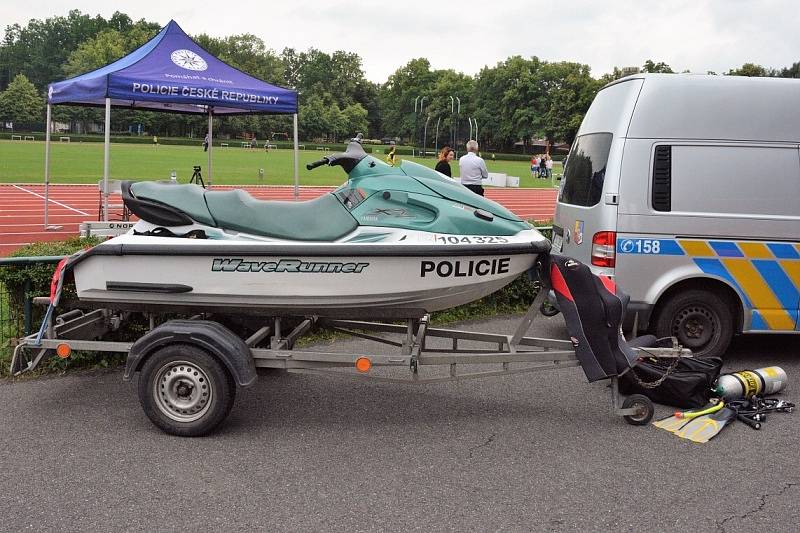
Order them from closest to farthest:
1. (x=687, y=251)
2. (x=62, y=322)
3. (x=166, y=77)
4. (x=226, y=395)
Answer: (x=226, y=395) < (x=62, y=322) < (x=687, y=251) < (x=166, y=77)

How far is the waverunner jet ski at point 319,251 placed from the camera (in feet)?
14.1

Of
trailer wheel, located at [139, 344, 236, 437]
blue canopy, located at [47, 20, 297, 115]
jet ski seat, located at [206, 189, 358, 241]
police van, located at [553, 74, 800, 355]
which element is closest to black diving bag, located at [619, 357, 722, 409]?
police van, located at [553, 74, 800, 355]

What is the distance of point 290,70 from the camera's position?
134750 mm

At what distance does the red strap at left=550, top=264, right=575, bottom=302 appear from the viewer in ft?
15.2

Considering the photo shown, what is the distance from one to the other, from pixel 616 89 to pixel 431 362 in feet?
11.3

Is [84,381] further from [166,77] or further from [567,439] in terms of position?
[166,77]

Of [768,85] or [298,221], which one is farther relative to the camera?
[768,85]

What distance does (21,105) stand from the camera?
294 feet

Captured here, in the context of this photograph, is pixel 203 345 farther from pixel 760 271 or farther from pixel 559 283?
pixel 760 271

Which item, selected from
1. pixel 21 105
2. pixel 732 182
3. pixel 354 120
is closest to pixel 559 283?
pixel 732 182

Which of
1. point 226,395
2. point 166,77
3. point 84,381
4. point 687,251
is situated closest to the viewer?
point 226,395

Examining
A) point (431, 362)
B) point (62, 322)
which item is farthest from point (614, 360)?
point (62, 322)

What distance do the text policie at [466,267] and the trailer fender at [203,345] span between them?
1245 mm

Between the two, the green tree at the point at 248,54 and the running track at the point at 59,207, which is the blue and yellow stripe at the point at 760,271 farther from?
the green tree at the point at 248,54
